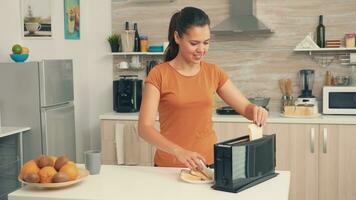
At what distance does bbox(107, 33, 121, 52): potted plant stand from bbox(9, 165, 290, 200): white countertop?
2578mm

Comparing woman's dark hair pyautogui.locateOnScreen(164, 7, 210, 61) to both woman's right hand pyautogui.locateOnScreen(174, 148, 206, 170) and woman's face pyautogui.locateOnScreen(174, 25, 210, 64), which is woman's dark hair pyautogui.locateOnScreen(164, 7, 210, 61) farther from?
woman's right hand pyautogui.locateOnScreen(174, 148, 206, 170)

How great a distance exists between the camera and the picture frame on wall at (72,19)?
4418 millimetres

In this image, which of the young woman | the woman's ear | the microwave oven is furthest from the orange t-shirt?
the microwave oven

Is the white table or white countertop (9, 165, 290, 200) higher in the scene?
the white table

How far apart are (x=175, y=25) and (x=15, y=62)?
179 cm

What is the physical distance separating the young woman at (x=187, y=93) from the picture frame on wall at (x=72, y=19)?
7.32 feet

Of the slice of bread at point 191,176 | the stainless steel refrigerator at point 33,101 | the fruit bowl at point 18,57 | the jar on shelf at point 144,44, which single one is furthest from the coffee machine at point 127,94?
the slice of bread at point 191,176

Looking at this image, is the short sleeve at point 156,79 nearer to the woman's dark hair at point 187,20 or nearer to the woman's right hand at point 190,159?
the woman's dark hair at point 187,20

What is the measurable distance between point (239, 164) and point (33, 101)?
213 centimetres

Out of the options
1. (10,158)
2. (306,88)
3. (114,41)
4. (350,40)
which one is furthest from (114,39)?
(350,40)

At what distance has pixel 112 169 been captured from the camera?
2328mm

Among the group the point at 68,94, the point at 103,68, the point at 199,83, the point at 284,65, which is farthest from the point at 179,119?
the point at 103,68

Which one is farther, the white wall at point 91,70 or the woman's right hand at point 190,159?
the white wall at point 91,70

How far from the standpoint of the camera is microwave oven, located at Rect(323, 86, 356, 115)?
3.97m
